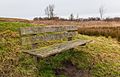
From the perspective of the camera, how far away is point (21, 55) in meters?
8.14

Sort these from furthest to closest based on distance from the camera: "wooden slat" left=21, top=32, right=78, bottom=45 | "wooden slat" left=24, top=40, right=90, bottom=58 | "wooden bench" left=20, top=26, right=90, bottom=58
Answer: "wooden slat" left=21, top=32, right=78, bottom=45, "wooden bench" left=20, top=26, right=90, bottom=58, "wooden slat" left=24, top=40, right=90, bottom=58

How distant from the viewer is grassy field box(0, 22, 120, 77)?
24.5 ft

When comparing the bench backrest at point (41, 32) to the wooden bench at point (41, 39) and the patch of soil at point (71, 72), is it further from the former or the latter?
the patch of soil at point (71, 72)

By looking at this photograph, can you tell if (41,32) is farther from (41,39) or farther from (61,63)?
(61,63)

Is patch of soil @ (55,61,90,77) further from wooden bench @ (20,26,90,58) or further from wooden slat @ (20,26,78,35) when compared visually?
wooden slat @ (20,26,78,35)

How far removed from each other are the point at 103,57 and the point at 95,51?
43 cm

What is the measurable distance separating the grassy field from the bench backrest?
479 millimetres

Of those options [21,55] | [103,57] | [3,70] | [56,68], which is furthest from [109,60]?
[3,70]

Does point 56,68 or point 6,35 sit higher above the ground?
point 6,35

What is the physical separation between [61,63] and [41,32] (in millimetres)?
1061

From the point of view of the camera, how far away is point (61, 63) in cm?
822

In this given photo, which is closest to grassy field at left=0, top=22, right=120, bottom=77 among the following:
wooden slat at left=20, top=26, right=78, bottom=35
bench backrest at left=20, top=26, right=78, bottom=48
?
bench backrest at left=20, top=26, right=78, bottom=48

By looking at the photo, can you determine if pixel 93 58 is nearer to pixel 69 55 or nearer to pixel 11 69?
pixel 69 55

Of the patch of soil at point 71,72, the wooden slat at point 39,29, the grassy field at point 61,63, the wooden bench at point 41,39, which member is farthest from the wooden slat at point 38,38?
the patch of soil at point 71,72
